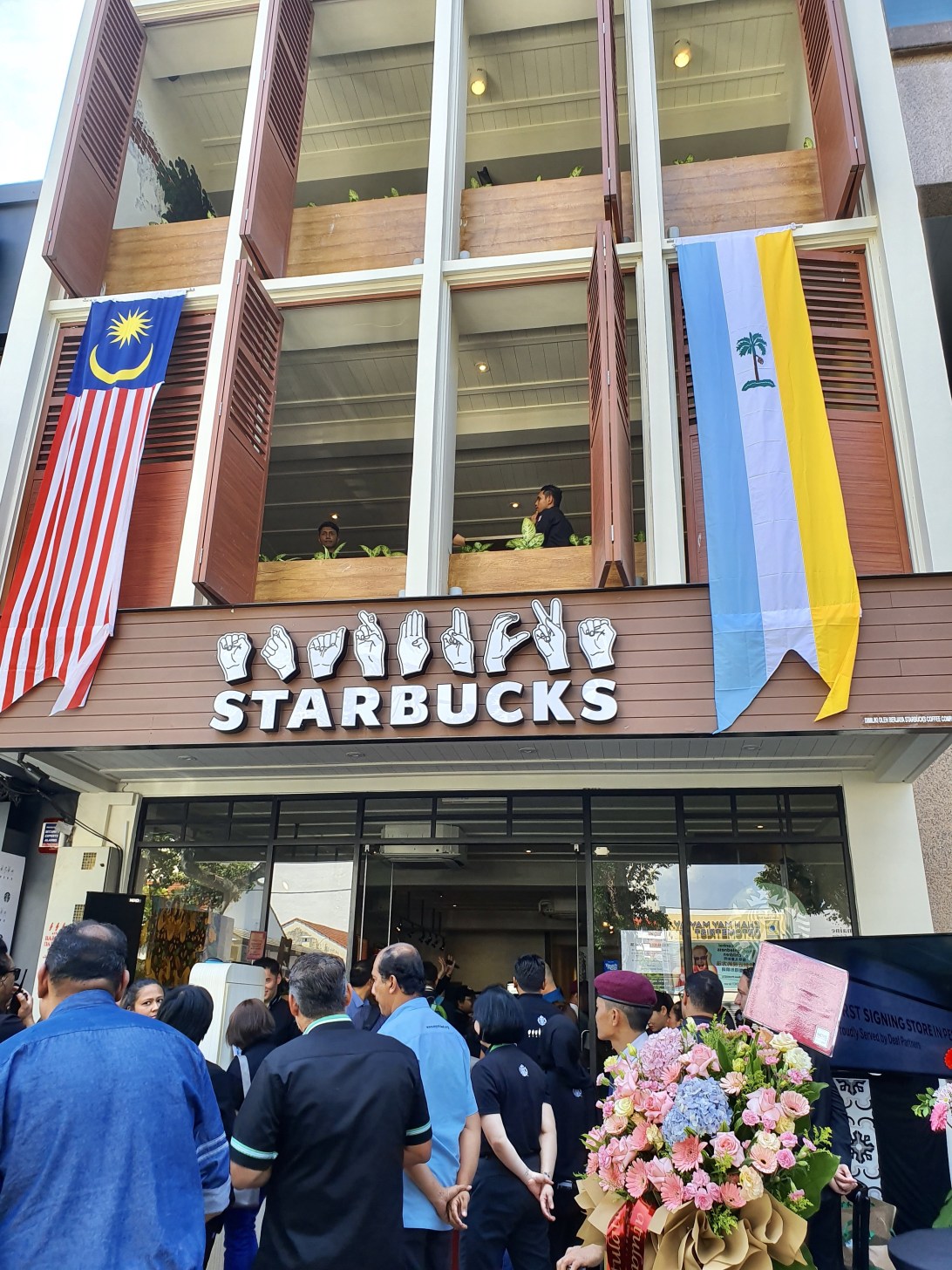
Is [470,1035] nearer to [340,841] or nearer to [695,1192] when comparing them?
[340,841]

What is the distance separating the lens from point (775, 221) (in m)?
9.95

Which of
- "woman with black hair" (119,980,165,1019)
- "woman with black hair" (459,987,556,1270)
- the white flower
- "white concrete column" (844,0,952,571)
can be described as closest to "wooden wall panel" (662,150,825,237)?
"white concrete column" (844,0,952,571)

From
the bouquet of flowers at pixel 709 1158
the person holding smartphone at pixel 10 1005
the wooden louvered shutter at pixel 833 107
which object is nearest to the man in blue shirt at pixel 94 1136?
the bouquet of flowers at pixel 709 1158

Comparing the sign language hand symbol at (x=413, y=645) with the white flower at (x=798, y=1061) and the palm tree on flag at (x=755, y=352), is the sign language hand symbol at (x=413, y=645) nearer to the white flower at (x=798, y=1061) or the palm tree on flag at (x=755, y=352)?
the palm tree on flag at (x=755, y=352)

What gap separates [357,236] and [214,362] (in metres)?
2.44

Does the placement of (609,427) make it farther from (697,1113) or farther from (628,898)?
(697,1113)

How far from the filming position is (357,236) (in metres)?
10.8

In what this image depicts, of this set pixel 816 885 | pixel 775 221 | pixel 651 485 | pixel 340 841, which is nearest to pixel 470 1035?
pixel 340 841

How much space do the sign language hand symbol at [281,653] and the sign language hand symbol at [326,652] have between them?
5.6 inches

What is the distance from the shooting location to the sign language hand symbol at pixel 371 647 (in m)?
7.55

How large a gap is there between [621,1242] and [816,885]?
711 centimetres

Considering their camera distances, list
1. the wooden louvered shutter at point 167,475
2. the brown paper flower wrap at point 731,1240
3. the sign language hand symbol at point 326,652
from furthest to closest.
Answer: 1. the wooden louvered shutter at point 167,475
2. the sign language hand symbol at point 326,652
3. the brown paper flower wrap at point 731,1240

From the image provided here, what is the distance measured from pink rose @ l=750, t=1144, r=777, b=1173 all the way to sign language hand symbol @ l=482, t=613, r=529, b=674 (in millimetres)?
5308

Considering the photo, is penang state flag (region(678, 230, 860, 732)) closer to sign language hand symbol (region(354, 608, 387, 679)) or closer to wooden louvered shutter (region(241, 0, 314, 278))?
sign language hand symbol (region(354, 608, 387, 679))
